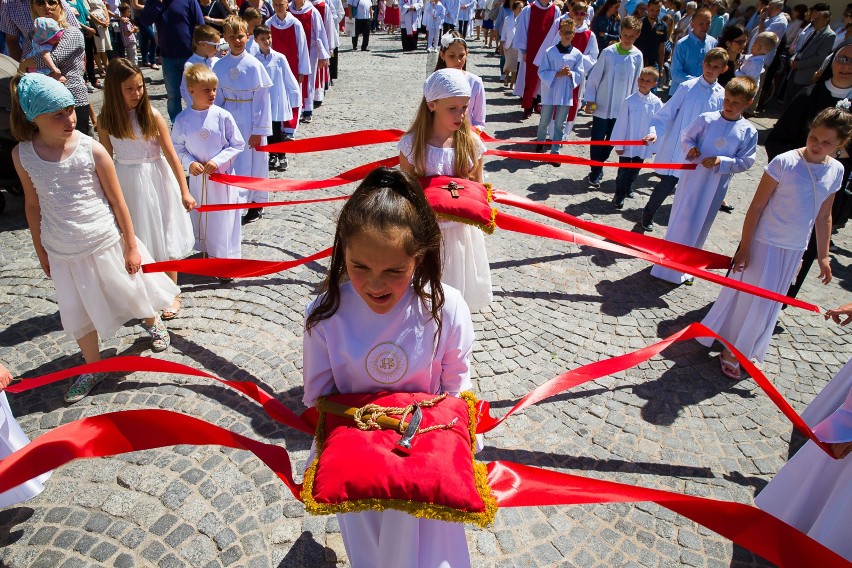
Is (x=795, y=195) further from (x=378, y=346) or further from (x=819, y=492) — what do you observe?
(x=378, y=346)

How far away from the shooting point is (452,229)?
403 cm

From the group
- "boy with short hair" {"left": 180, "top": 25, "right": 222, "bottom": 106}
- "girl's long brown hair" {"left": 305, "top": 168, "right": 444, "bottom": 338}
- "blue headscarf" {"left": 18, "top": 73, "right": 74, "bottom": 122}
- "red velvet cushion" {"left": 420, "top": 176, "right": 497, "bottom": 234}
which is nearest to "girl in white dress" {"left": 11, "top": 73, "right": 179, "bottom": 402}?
"blue headscarf" {"left": 18, "top": 73, "right": 74, "bottom": 122}

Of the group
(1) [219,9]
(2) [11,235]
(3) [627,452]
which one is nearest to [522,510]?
(3) [627,452]

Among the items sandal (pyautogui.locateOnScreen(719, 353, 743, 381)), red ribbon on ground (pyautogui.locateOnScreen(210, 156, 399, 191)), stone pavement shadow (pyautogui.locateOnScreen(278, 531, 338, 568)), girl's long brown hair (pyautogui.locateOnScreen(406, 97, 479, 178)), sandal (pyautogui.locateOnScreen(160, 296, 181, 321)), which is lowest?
stone pavement shadow (pyautogui.locateOnScreen(278, 531, 338, 568))

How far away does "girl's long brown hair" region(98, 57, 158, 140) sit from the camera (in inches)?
167

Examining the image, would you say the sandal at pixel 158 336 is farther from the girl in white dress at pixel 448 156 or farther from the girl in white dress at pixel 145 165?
the girl in white dress at pixel 448 156

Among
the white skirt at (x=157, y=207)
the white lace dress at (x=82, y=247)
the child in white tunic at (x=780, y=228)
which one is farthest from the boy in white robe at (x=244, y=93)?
the child in white tunic at (x=780, y=228)

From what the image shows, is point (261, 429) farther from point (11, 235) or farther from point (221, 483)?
point (11, 235)

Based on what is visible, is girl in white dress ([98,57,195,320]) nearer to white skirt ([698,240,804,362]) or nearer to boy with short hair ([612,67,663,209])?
white skirt ([698,240,804,362])

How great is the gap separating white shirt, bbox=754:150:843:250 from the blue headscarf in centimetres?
472

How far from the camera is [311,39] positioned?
10.3 m

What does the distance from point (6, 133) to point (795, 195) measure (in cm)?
819

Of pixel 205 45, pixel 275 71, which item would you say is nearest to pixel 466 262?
pixel 275 71

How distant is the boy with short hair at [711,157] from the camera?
5.12 meters
